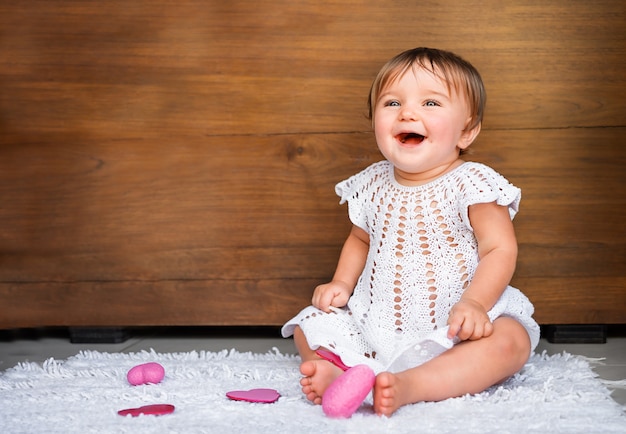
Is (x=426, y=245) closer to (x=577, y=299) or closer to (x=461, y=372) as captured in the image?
(x=461, y=372)

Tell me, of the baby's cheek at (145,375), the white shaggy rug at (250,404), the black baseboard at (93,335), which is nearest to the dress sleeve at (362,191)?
the white shaggy rug at (250,404)

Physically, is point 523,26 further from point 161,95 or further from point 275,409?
point 275,409

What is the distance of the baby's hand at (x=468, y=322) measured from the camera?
0.93 m

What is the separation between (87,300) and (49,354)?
115 mm

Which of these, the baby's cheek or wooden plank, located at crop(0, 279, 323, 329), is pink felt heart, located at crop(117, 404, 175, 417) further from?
wooden plank, located at crop(0, 279, 323, 329)

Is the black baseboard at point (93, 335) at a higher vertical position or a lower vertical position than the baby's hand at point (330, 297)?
lower

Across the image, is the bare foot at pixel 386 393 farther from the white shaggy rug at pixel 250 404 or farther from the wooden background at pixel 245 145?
the wooden background at pixel 245 145

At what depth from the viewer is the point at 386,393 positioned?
833 mm

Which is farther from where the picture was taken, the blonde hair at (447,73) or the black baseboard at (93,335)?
the black baseboard at (93,335)

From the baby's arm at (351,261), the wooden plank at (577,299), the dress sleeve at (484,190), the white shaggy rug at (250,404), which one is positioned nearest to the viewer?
the white shaggy rug at (250,404)

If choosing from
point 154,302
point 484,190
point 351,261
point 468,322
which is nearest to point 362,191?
point 351,261

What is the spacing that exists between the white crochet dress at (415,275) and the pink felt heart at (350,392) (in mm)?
156

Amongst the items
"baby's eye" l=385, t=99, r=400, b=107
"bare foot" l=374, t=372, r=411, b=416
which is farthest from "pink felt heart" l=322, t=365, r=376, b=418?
"baby's eye" l=385, t=99, r=400, b=107

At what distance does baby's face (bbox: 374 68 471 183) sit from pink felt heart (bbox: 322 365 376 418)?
34 cm
